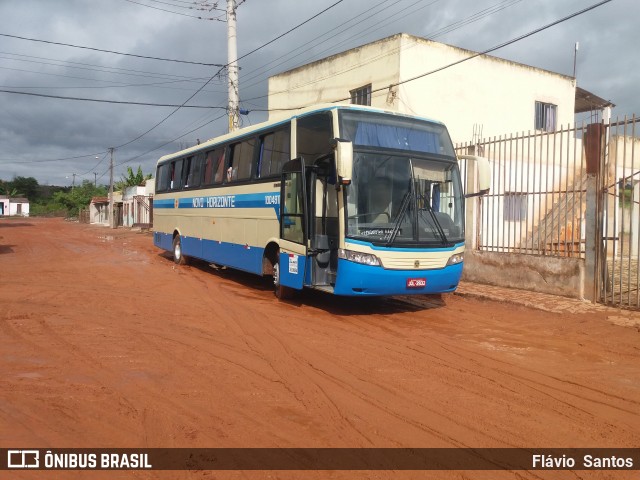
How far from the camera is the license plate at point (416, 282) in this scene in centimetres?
883

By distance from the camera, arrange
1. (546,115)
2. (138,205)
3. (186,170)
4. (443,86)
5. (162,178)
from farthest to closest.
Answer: (138,205), (546,115), (443,86), (162,178), (186,170)

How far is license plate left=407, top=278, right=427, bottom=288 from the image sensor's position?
29.0 ft

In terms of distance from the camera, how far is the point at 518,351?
23.6 feet

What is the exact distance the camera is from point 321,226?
30.7ft

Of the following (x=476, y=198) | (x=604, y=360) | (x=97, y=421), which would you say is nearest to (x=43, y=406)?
(x=97, y=421)

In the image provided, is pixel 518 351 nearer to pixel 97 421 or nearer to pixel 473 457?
pixel 473 457

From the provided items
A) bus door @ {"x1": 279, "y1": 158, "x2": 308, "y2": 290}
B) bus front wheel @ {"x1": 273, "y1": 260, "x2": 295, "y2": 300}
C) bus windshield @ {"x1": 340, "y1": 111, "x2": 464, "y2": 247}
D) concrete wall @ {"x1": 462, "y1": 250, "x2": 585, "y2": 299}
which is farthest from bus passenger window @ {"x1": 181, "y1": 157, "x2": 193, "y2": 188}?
bus windshield @ {"x1": 340, "y1": 111, "x2": 464, "y2": 247}

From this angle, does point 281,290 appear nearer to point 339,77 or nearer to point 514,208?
point 514,208

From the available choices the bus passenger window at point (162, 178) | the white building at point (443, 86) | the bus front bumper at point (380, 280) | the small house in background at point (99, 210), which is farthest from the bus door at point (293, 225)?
the small house in background at point (99, 210)

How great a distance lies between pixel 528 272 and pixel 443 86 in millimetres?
10717

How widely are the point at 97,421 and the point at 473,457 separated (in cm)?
296

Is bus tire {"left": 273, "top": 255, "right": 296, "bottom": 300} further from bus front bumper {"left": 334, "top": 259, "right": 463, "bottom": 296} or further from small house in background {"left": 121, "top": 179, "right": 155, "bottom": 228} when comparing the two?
small house in background {"left": 121, "top": 179, "right": 155, "bottom": 228}

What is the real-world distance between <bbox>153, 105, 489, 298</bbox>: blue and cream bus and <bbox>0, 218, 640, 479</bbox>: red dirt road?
0.78m

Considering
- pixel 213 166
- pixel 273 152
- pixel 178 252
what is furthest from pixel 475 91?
pixel 273 152
